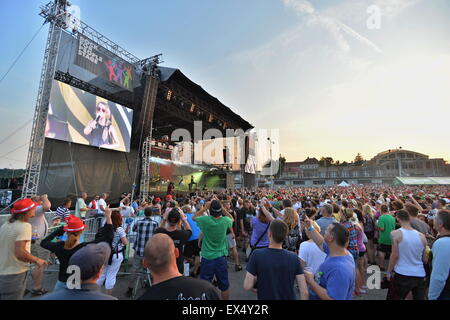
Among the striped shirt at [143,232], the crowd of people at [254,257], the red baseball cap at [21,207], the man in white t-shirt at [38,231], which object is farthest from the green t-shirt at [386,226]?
the man in white t-shirt at [38,231]

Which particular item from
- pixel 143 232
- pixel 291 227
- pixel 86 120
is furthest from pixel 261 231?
pixel 86 120

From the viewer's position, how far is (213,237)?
11.0 ft

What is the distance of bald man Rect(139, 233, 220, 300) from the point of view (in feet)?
4.51

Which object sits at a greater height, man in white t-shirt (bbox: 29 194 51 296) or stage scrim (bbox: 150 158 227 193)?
stage scrim (bbox: 150 158 227 193)

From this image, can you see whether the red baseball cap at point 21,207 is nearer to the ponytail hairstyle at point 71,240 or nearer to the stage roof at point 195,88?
the ponytail hairstyle at point 71,240

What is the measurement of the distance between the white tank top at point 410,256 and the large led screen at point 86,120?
11.2 meters

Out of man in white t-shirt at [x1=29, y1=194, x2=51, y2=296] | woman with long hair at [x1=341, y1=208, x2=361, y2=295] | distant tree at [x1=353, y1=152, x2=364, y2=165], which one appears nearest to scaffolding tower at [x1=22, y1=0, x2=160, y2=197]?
man in white t-shirt at [x1=29, y1=194, x2=51, y2=296]

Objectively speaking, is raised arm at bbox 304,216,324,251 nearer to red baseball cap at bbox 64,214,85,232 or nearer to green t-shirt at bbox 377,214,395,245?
red baseball cap at bbox 64,214,85,232

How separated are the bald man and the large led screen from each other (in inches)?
377

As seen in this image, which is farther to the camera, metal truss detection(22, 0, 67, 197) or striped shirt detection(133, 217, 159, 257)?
metal truss detection(22, 0, 67, 197)
